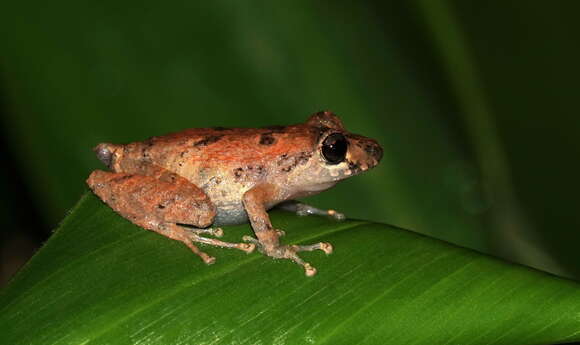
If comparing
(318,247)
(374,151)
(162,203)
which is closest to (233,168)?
(162,203)

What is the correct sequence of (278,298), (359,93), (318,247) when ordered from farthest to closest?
(359,93)
(318,247)
(278,298)

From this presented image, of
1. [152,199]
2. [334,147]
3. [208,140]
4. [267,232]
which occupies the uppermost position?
[208,140]

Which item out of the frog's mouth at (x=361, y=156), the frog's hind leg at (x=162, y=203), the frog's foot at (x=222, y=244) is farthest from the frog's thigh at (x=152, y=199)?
the frog's mouth at (x=361, y=156)

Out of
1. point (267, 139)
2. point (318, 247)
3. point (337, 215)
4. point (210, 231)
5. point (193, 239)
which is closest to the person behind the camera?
point (318, 247)

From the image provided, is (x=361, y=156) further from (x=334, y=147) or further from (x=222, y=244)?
(x=222, y=244)

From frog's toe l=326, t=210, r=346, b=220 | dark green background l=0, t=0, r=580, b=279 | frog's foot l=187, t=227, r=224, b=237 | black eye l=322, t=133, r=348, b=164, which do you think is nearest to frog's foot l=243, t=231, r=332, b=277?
frog's foot l=187, t=227, r=224, b=237

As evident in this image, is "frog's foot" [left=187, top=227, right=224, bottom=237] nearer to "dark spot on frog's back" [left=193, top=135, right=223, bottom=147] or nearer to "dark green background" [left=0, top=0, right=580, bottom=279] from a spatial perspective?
"dark spot on frog's back" [left=193, top=135, right=223, bottom=147]

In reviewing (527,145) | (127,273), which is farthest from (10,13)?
(527,145)
